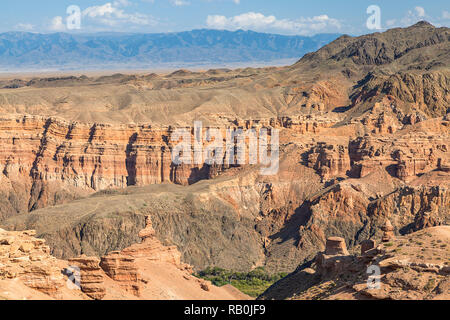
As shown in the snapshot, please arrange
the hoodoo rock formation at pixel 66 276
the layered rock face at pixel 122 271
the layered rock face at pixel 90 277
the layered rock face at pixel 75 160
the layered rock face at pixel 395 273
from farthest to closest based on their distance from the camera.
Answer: the layered rock face at pixel 75 160
the layered rock face at pixel 122 271
the layered rock face at pixel 90 277
the layered rock face at pixel 395 273
the hoodoo rock formation at pixel 66 276

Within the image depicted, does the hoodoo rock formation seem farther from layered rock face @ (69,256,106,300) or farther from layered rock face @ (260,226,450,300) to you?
layered rock face @ (260,226,450,300)

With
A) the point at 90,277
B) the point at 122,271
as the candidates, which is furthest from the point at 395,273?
the point at 90,277

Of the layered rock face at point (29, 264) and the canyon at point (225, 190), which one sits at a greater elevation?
the layered rock face at point (29, 264)

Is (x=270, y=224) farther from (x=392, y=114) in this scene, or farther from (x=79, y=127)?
(x=392, y=114)

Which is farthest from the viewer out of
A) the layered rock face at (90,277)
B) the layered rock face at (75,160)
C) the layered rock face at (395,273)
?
the layered rock face at (75,160)

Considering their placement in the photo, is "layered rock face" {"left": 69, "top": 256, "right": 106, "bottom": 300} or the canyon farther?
the canyon


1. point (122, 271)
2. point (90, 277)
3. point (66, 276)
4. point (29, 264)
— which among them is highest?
point (29, 264)

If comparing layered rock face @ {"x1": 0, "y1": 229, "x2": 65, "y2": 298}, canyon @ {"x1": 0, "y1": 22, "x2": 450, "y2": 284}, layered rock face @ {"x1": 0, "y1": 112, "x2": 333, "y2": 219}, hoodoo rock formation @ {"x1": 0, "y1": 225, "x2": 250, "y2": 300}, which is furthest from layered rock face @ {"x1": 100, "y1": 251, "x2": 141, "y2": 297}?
layered rock face @ {"x1": 0, "y1": 112, "x2": 333, "y2": 219}

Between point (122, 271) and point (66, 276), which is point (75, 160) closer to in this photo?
point (122, 271)

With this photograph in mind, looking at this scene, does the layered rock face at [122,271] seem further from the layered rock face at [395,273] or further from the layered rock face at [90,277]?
the layered rock face at [395,273]

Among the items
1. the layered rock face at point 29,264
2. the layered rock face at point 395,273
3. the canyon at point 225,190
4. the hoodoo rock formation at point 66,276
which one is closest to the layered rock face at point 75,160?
the canyon at point 225,190

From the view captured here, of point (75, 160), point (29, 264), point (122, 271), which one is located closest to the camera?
point (29, 264)

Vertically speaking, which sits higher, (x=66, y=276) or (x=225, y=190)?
(x=66, y=276)

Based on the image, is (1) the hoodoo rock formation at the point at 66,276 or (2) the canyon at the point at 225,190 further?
(2) the canyon at the point at 225,190
